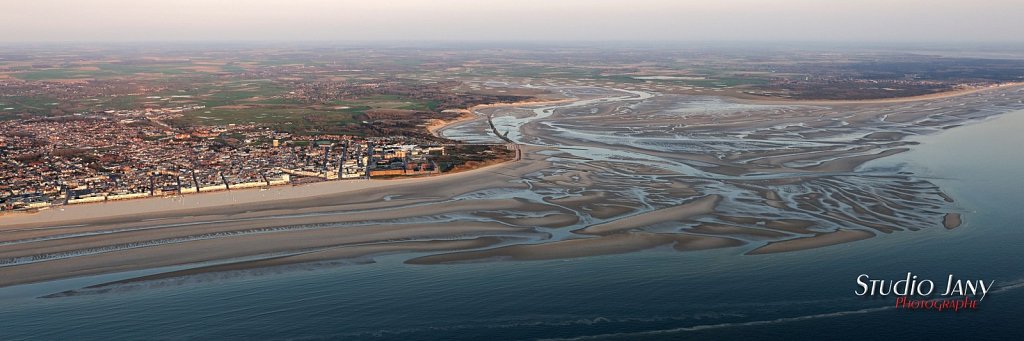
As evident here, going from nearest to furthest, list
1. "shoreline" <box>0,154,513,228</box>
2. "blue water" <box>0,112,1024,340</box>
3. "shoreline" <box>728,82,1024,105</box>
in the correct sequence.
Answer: "blue water" <box>0,112,1024,340</box>
"shoreline" <box>0,154,513,228</box>
"shoreline" <box>728,82,1024,105</box>

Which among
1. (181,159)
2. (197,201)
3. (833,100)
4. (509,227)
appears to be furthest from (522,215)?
(833,100)

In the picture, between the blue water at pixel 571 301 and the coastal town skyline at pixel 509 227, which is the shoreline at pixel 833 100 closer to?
the coastal town skyline at pixel 509 227

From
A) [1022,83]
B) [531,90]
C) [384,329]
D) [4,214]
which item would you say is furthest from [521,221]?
[1022,83]

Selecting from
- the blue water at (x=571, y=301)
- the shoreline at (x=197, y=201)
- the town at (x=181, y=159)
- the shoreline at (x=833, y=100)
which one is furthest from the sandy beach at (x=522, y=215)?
the shoreline at (x=833, y=100)

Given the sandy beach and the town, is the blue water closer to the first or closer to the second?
the sandy beach

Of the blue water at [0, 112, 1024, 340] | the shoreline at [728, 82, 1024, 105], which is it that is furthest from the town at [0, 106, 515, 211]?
the shoreline at [728, 82, 1024, 105]

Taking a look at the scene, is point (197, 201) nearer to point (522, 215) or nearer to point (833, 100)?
point (522, 215)

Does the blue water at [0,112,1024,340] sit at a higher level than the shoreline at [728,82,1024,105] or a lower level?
lower

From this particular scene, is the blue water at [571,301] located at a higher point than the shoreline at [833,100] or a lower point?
lower

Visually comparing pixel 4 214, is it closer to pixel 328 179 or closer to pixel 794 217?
pixel 328 179
